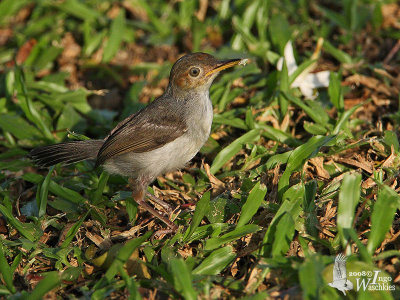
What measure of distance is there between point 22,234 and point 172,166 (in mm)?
1641

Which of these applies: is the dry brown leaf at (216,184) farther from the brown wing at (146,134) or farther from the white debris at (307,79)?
the white debris at (307,79)

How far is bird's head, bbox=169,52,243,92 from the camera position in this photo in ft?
18.2

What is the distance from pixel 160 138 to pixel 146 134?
0.18 metres

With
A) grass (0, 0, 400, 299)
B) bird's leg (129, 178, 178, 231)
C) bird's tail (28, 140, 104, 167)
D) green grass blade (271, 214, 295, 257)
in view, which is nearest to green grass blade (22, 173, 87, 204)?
grass (0, 0, 400, 299)

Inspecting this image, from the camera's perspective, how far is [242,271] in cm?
434

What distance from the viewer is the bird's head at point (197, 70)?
219 inches

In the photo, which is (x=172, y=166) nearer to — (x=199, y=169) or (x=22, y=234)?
(x=199, y=169)

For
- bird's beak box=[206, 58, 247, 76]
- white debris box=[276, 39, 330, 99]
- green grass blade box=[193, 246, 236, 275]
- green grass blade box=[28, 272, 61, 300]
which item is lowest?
green grass blade box=[193, 246, 236, 275]

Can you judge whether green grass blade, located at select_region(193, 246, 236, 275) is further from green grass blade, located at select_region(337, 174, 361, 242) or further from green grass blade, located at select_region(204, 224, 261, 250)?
green grass blade, located at select_region(337, 174, 361, 242)

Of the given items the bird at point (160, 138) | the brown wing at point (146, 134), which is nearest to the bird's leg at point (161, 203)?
the bird at point (160, 138)

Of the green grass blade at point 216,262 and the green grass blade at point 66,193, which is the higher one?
the green grass blade at point 66,193

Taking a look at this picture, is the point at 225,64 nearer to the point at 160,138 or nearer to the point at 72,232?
the point at 160,138

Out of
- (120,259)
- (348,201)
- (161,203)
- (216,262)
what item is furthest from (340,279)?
(161,203)

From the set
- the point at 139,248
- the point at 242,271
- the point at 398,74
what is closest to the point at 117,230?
the point at 139,248
